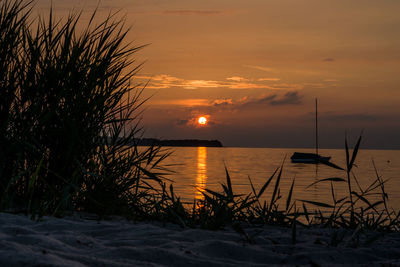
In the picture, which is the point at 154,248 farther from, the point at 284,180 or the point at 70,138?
the point at 284,180

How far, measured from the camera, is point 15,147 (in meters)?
3.79

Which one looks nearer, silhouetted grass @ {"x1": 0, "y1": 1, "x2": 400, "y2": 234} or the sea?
silhouetted grass @ {"x1": 0, "y1": 1, "x2": 400, "y2": 234}

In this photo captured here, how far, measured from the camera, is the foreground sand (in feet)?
6.65

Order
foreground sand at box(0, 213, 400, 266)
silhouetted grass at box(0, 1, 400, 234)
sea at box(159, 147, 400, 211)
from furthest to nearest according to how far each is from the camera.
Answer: sea at box(159, 147, 400, 211)
silhouetted grass at box(0, 1, 400, 234)
foreground sand at box(0, 213, 400, 266)

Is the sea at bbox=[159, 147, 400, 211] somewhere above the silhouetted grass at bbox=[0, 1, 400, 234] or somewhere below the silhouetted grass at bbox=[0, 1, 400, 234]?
below

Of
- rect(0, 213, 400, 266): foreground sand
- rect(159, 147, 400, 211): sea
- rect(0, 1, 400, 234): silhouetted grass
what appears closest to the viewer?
rect(0, 213, 400, 266): foreground sand

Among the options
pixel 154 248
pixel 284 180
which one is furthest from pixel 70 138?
pixel 284 180

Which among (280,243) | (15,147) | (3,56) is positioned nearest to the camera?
(280,243)

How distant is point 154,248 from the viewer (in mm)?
2318

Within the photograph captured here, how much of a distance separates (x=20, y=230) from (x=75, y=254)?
2.05 ft

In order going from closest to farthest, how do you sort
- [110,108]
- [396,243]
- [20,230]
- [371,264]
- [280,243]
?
[371,264] → [20,230] → [280,243] → [396,243] → [110,108]

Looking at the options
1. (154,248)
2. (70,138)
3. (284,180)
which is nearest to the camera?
(154,248)

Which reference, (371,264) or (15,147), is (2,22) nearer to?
(15,147)

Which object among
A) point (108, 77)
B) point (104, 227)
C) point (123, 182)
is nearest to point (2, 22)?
point (108, 77)
